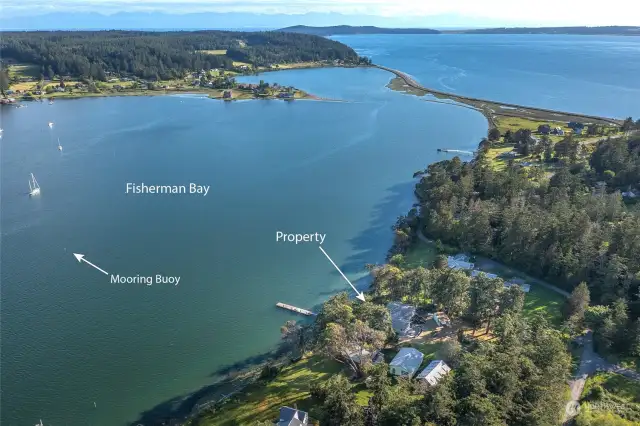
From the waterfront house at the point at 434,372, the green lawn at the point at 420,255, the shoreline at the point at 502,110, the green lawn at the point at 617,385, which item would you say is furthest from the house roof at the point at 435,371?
the shoreline at the point at 502,110

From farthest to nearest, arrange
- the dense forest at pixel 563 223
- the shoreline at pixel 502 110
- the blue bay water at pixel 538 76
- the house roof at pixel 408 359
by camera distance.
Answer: the blue bay water at pixel 538 76 → the shoreline at pixel 502 110 → the dense forest at pixel 563 223 → the house roof at pixel 408 359

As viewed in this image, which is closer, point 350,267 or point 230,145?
point 350,267

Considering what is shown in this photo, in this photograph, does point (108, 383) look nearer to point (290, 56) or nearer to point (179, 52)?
point (179, 52)

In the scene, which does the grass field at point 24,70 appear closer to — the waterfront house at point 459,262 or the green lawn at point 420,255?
the green lawn at point 420,255

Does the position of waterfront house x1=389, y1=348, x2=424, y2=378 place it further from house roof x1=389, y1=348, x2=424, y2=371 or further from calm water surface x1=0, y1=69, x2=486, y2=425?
calm water surface x1=0, y1=69, x2=486, y2=425

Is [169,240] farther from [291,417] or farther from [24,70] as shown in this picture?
[24,70]

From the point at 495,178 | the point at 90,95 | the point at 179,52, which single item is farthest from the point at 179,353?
the point at 179,52

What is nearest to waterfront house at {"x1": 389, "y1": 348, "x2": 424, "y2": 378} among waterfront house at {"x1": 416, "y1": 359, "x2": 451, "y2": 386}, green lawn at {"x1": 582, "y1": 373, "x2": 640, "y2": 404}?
waterfront house at {"x1": 416, "y1": 359, "x2": 451, "y2": 386}
